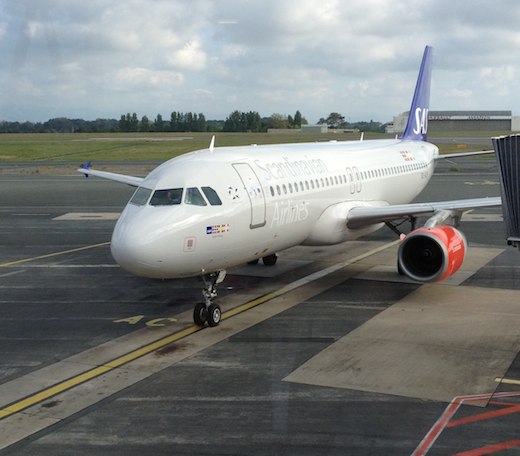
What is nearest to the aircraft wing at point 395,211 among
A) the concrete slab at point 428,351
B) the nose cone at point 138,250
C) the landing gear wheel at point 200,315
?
the concrete slab at point 428,351

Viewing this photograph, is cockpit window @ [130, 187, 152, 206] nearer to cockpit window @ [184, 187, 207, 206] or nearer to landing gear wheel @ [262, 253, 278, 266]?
cockpit window @ [184, 187, 207, 206]

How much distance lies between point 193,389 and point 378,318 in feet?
19.5

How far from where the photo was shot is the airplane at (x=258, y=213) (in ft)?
44.8

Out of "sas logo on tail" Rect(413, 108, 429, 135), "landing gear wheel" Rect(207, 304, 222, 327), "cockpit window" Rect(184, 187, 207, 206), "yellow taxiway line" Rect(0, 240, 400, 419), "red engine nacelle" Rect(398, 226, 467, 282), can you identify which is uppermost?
"sas logo on tail" Rect(413, 108, 429, 135)

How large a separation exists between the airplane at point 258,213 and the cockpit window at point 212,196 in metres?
0.03

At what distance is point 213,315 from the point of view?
15.0 m

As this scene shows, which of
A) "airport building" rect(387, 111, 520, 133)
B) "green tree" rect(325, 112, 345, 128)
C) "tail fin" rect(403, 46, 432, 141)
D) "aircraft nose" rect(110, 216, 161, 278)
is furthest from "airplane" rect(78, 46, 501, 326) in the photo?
"airport building" rect(387, 111, 520, 133)

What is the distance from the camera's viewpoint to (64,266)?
2286 centimetres

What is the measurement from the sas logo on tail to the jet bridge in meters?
18.7

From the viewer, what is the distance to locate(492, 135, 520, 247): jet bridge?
1323 centimetres

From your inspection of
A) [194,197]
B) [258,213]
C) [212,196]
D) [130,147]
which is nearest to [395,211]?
[258,213]

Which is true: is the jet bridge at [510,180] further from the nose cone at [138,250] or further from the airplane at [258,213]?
the nose cone at [138,250]

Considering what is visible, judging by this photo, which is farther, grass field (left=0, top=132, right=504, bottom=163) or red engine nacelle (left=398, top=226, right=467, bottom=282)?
grass field (left=0, top=132, right=504, bottom=163)

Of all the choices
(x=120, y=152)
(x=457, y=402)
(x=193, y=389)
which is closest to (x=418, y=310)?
(x=457, y=402)
